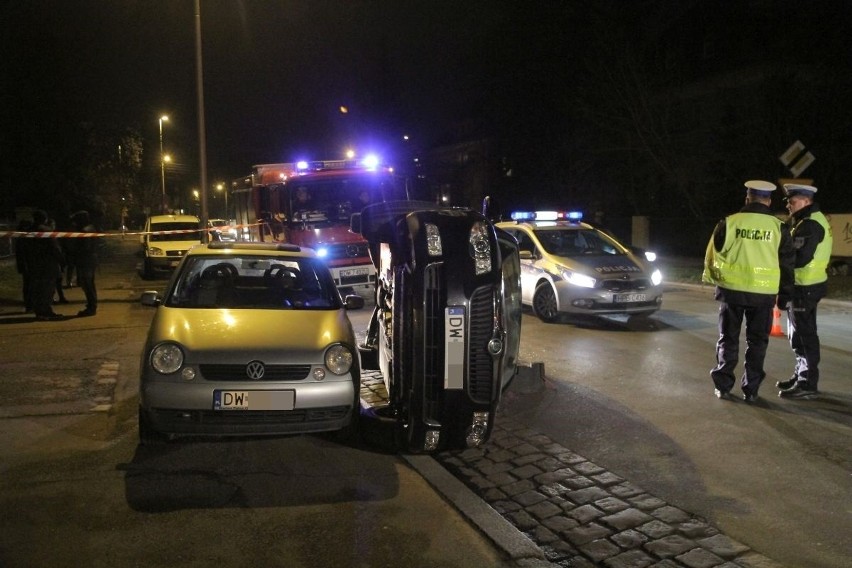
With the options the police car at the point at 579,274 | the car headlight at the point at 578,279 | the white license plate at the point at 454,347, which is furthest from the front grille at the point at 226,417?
the car headlight at the point at 578,279

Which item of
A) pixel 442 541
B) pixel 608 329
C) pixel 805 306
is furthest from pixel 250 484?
pixel 608 329

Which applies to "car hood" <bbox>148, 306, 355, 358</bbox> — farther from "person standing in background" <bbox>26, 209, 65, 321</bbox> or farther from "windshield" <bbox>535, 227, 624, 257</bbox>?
"person standing in background" <bbox>26, 209, 65, 321</bbox>

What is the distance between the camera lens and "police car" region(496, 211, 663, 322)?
35.6 ft

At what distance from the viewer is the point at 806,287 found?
690 centimetres

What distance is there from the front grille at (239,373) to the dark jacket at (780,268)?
154 inches

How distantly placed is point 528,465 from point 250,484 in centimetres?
194

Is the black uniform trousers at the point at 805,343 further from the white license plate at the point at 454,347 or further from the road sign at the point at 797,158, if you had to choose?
the road sign at the point at 797,158

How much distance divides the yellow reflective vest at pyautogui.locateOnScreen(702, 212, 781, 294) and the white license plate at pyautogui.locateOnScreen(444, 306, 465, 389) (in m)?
3.05

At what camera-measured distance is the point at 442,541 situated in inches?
163

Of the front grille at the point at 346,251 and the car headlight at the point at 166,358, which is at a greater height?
the front grille at the point at 346,251

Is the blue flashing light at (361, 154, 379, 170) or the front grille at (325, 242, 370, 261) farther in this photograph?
the blue flashing light at (361, 154, 379, 170)

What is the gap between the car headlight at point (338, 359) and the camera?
5.32 metres

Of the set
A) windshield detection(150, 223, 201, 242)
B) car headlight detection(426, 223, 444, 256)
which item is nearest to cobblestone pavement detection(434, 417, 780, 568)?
car headlight detection(426, 223, 444, 256)

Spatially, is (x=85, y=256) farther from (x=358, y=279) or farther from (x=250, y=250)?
(x=250, y=250)
